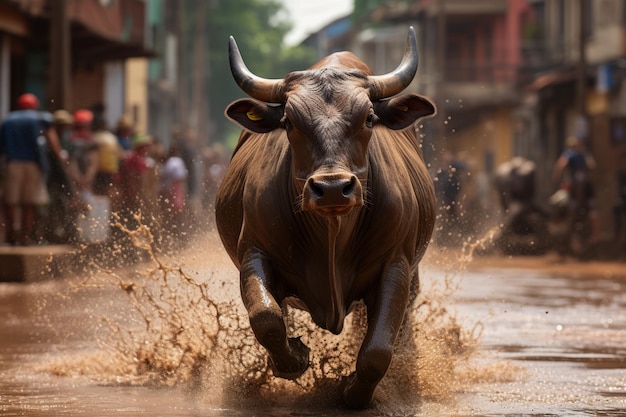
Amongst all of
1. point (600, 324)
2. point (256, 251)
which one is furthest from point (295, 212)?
point (600, 324)

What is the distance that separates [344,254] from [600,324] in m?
4.53

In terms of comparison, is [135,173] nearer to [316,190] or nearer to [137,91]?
[316,190]

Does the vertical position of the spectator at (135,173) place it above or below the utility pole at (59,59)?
below

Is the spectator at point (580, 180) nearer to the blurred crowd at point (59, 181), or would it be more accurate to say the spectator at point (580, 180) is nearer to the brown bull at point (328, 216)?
the blurred crowd at point (59, 181)

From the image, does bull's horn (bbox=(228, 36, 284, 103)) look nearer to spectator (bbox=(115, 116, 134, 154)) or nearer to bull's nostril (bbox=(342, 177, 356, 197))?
bull's nostril (bbox=(342, 177, 356, 197))

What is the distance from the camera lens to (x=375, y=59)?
6294 centimetres

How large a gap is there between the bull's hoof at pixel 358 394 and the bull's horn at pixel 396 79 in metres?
1.35

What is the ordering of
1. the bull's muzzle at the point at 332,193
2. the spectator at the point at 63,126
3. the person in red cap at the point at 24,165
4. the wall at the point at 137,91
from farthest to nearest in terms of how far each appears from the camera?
the wall at the point at 137,91 < the spectator at the point at 63,126 < the person in red cap at the point at 24,165 < the bull's muzzle at the point at 332,193

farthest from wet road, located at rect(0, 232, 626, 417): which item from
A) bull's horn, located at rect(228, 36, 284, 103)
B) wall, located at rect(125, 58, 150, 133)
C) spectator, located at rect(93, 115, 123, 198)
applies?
wall, located at rect(125, 58, 150, 133)

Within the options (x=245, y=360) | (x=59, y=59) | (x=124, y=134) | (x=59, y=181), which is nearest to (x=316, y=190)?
(x=245, y=360)

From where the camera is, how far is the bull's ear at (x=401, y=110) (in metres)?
6.71

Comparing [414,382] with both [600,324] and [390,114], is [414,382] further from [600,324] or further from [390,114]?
[600,324]

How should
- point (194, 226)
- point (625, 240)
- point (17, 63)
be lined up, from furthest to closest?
point (17, 63) → point (625, 240) → point (194, 226)

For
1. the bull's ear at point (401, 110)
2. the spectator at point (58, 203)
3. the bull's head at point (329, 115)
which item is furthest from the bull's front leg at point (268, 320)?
the spectator at point (58, 203)
